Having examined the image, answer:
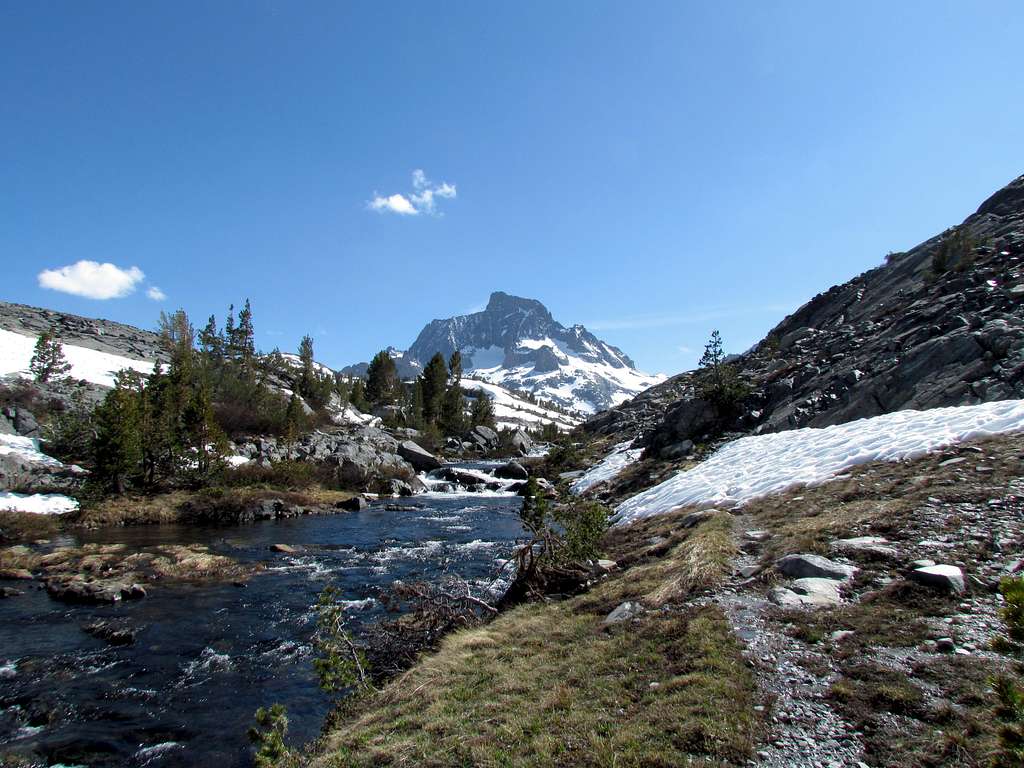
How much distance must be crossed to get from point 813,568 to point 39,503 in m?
35.8

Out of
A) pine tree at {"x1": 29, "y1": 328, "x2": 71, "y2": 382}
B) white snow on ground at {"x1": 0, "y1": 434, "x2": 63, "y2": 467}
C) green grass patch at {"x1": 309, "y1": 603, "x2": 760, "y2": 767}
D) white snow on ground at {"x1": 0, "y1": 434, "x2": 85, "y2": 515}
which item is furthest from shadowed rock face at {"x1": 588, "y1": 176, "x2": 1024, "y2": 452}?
pine tree at {"x1": 29, "y1": 328, "x2": 71, "y2": 382}

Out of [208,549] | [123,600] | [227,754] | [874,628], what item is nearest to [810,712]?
[874,628]

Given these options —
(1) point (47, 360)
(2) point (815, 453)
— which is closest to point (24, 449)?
(1) point (47, 360)

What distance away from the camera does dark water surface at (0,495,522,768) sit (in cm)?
879

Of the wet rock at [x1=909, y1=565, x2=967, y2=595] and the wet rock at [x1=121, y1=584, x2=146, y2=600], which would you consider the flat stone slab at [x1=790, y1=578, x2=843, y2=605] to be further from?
the wet rock at [x1=121, y1=584, x2=146, y2=600]

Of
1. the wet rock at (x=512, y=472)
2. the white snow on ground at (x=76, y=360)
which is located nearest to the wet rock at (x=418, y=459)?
the wet rock at (x=512, y=472)

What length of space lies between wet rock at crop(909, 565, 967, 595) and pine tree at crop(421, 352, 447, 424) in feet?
280

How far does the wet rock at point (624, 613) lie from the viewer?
8.55 meters

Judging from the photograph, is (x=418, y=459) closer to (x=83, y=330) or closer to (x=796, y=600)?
(x=796, y=600)

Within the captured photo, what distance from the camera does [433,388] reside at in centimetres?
9831

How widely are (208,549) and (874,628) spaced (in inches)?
975

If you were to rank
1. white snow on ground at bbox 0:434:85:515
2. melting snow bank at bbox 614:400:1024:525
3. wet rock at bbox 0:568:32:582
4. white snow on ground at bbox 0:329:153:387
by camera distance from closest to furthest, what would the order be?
melting snow bank at bbox 614:400:1024:525, wet rock at bbox 0:568:32:582, white snow on ground at bbox 0:434:85:515, white snow on ground at bbox 0:329:153:387

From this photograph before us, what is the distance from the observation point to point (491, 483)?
4816cm

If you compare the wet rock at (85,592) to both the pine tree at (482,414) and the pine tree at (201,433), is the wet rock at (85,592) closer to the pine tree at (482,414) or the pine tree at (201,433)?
the pine tree at (201,433)
